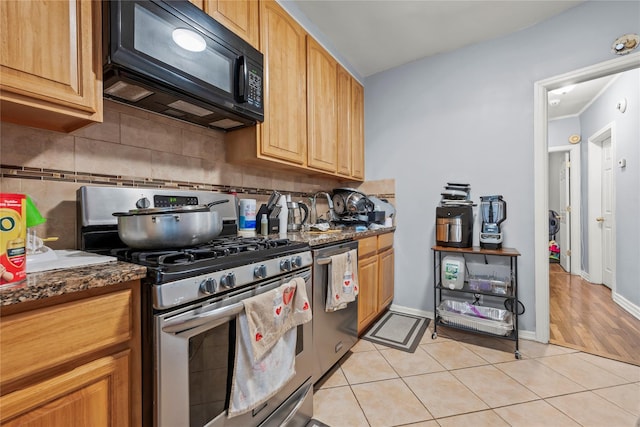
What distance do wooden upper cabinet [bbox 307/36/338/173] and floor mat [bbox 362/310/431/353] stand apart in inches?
56.3

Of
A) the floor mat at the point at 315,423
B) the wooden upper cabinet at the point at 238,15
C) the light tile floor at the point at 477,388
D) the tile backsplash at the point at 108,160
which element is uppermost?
the wooden upper cabinet at the point at 238,15

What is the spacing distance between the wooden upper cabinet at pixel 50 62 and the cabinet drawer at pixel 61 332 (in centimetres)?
66

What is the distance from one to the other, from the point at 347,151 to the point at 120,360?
2.27 meters

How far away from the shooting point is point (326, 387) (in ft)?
5.32

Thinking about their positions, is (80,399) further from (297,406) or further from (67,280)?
(297,406)

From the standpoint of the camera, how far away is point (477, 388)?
1.60m

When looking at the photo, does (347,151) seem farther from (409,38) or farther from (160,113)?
(160,113)

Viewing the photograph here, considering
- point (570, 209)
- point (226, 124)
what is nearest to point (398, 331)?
point (226, 124)

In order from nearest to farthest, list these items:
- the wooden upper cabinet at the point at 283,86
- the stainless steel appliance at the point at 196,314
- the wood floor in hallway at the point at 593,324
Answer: the stainless steel appliance at the point at 196,314, the wooden upper cabinet at the point at 283,86, the wood floor in hallway at the point at 593,324

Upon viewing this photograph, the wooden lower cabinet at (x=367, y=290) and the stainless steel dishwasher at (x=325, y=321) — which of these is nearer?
the stainless steel dishwasher at (x=325, y=321)

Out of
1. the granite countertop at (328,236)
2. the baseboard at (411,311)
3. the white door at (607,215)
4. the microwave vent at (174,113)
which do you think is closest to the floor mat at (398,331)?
the baseboard at (411,311)

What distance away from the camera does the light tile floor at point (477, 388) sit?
137 centimetres

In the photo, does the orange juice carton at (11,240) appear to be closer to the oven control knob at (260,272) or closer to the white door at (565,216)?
the oven control knob at (260,272)

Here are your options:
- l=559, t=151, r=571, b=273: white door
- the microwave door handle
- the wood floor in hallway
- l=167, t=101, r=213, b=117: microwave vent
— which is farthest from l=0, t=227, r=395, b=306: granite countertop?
l=559, t=151, r=571, b=273: white door
